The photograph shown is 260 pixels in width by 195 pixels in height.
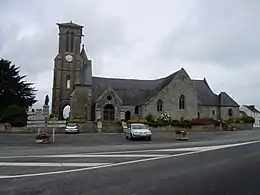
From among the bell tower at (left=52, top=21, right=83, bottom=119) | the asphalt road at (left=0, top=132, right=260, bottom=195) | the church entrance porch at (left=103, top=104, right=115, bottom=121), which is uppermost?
the bell tower at (left=52, top=21, right=83, bottom=119)

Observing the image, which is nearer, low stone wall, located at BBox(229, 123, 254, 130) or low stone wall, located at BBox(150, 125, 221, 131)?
low stone wall, located at BBox(150, 125, 221, 131)

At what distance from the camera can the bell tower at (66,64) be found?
2501 inches

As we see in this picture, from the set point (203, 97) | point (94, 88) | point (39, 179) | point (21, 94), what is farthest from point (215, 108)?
point (39, 179)

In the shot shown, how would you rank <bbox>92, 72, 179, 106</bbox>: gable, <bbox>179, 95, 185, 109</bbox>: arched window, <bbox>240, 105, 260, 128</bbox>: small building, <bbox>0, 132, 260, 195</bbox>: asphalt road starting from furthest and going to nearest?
<bbox>240, 105, 260, 128</bbox>: small building < <bbox>92, 72, 179, 106</bbox>: gable < <bbox>179, 95, 185, 109</bbox>: arched window < <bbox>0, 132, 260, 195</bbox>: asphalt road

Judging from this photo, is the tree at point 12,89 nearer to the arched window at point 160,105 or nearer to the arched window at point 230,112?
the arched window at point 160,105

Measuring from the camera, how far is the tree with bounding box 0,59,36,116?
4875 centimetres

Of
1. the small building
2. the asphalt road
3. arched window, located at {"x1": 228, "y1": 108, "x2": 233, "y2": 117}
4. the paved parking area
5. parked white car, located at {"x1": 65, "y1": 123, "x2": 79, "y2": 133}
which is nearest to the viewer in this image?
the asphalt road

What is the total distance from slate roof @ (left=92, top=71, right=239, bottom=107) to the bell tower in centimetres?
614

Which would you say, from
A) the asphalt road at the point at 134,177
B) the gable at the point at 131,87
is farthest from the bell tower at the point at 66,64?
the asphalt road at the point at 134,177

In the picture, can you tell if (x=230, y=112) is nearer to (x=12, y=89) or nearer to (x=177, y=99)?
(x=177, y=99)

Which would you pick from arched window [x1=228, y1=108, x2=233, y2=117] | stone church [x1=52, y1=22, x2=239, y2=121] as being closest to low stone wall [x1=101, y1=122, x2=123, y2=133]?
stone church [x1=52, y1=22, x2=239, y2=121]

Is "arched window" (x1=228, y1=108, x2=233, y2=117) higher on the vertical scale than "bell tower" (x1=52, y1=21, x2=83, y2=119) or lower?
lower

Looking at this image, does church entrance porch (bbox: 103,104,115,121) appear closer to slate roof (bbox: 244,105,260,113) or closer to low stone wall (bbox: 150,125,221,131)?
low stone wall (bbox: 150,125,221,131)

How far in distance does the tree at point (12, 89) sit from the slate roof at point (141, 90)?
11.0m
